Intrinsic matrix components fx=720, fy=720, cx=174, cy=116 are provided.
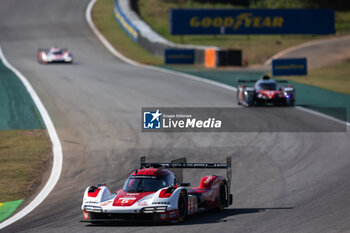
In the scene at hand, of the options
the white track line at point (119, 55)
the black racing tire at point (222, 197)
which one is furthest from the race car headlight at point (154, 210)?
the white track line at point (119, 55)

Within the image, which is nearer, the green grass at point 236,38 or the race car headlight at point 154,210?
the race car headlight at point 154,210

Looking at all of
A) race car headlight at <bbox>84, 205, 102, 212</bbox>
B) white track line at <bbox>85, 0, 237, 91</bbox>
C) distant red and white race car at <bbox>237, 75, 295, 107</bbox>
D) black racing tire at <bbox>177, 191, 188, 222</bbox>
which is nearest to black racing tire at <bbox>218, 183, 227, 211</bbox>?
black racing tire at <bbox>177, 191, 188, 222</bbox>

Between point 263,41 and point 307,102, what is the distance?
27.7 meters

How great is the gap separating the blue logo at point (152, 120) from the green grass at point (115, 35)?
66.1ft

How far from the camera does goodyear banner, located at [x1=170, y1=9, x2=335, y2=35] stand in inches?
2327

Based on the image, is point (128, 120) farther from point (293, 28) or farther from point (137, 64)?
point (293, 28)

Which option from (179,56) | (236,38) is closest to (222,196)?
(179,56)

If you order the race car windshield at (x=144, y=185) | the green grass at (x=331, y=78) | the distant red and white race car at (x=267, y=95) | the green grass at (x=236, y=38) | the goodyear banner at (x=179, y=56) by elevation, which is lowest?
the race car windshield at (x=144, y=185)

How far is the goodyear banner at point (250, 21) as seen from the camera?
2327 inches

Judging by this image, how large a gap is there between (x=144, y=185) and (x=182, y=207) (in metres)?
0.98

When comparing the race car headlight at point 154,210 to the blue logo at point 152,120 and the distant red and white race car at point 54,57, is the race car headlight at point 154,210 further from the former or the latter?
the distant red and white race car at point 54,57

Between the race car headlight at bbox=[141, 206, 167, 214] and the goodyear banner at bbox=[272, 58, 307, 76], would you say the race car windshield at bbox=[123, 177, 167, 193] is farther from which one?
the goodyear banner at bbox=[272, 58, 307, 76]

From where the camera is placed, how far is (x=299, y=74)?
46281 millimetres

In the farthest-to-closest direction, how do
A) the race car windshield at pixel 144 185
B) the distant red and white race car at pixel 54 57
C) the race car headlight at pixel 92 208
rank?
the distant red and white race car at pixel 54 57, the race car windshield at pixel 144 185, the race car headlight at pixel 92 208
